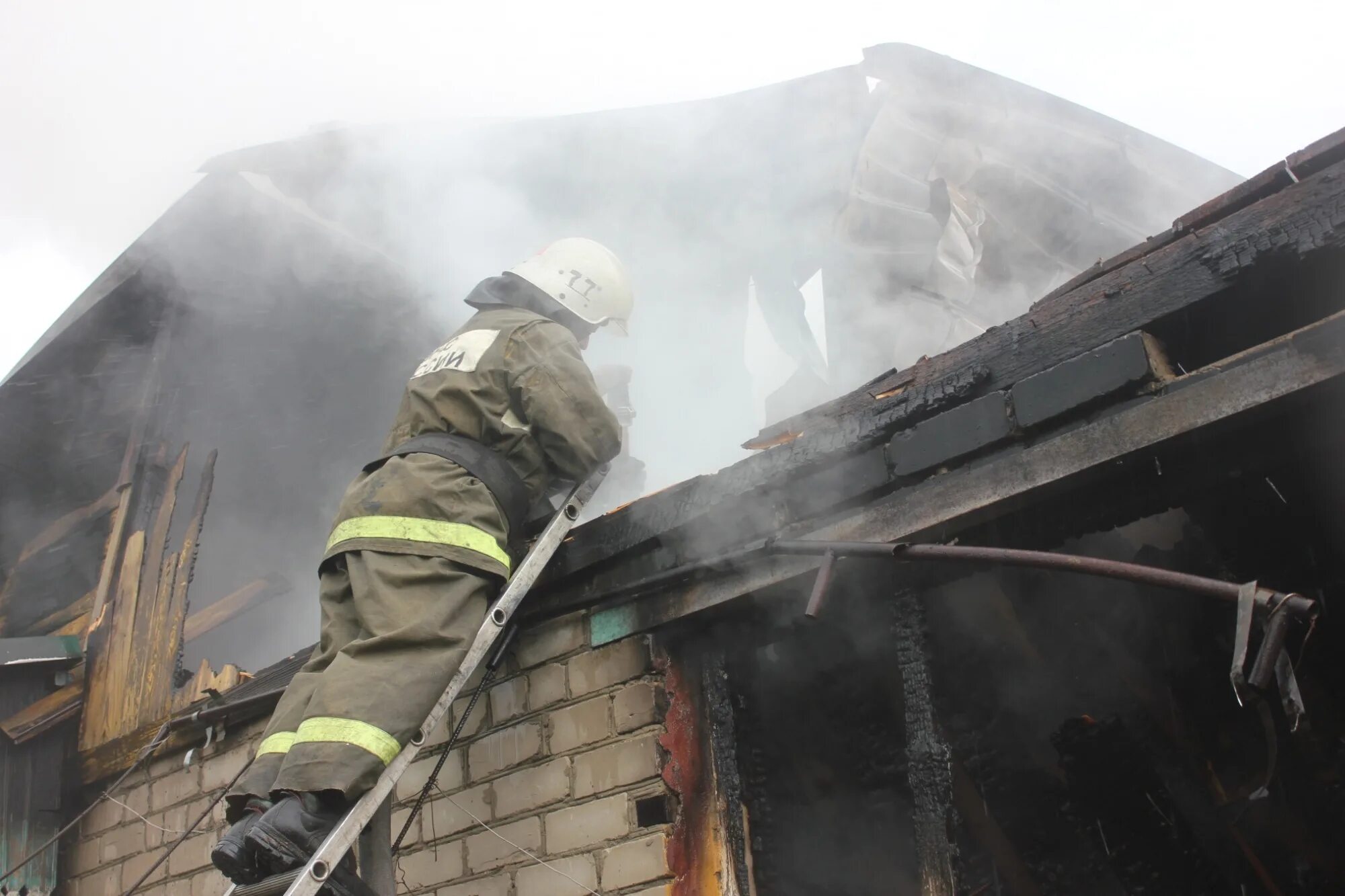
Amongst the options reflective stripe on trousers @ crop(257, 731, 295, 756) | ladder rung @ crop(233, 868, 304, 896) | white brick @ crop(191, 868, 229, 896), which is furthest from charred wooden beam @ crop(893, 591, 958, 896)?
white brick @ crop(191, 868, 229, 896)

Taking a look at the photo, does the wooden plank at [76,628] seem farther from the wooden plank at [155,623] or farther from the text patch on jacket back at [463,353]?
the text patch on jacket back at [463,353]

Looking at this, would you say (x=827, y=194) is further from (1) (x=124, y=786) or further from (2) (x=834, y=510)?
(1) (x=124, y=786)

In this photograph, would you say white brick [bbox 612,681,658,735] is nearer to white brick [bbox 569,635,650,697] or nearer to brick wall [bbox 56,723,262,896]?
white brick [bbox 569,635,650,697]

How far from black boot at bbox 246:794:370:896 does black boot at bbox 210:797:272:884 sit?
3 cm

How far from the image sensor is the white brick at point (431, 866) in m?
3.57

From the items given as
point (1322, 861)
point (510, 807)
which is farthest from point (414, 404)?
point (1322, 861)

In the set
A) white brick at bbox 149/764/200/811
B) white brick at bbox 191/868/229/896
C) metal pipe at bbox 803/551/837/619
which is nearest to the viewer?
metal pipe at bbox 803/551/837/619

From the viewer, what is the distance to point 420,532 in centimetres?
302

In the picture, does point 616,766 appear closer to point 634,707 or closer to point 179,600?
point 634,707

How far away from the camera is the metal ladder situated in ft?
8.36

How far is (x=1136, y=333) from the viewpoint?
236 centimetres

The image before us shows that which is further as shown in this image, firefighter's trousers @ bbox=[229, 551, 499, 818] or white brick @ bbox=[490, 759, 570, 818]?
white brick @ bbox=[490, 759, 570, 818]

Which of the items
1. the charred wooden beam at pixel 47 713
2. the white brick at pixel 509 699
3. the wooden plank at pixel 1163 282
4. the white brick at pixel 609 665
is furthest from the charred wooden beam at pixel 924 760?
the charred wooden beam at pixel 47 713

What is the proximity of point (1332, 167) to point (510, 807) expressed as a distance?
2.84 meters
